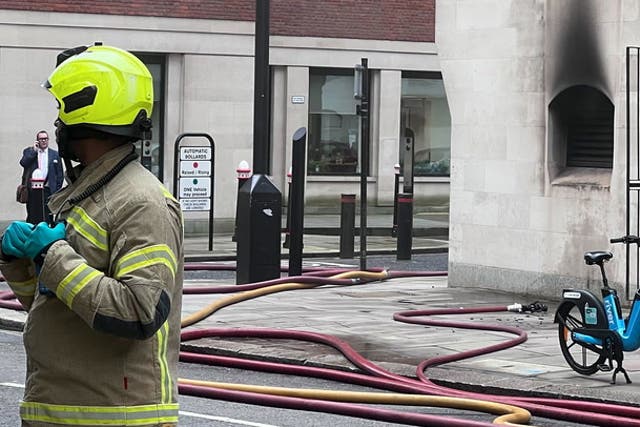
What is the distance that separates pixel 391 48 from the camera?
31297mm

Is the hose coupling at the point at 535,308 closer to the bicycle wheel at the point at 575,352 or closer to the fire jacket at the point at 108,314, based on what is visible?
the bicycle wheel at the point at 575,352

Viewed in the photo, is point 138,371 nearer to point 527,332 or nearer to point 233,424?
point 233,424

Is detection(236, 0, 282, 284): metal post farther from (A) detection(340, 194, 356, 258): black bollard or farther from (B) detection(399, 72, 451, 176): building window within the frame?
(B) detection(399, 72, 451, 176): building window

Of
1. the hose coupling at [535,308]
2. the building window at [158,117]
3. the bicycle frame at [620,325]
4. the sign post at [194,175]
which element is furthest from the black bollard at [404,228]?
the bicycle frame at [620,325]

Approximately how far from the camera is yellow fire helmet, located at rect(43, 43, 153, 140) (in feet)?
11.5

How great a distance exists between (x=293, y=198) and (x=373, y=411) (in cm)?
913

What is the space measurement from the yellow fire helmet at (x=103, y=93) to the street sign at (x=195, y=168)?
20.0 meters

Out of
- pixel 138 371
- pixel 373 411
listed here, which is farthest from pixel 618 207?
pixel 138 371

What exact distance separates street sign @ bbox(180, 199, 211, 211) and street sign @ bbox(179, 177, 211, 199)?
0.23 feet

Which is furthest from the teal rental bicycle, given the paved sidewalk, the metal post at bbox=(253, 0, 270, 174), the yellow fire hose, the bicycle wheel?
the metal post at bbox=(253, 0, 270, 174)

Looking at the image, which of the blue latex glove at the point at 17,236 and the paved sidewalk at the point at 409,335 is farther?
the paved sidewalk at the point at 409,335

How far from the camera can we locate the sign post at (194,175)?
2352 centimetres

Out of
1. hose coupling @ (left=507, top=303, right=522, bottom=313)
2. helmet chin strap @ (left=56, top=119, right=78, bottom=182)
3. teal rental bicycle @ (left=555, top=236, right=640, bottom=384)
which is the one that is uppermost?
helmet chin strap @ (left=56, top=119, right=78, bottom=182)

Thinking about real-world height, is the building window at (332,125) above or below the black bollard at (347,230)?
above
